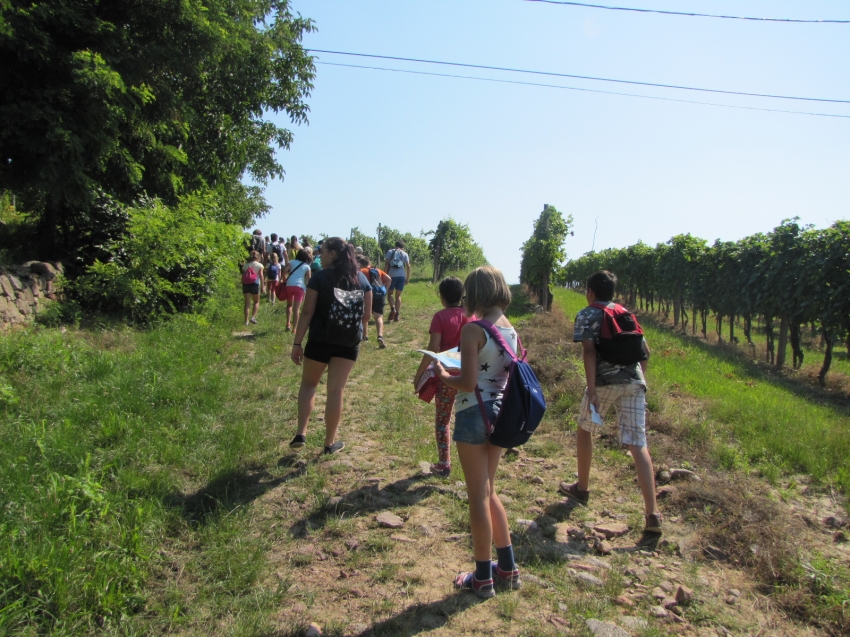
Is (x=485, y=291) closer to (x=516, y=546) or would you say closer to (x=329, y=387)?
(x=516, y=546)

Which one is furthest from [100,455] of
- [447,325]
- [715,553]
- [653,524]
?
[715,553]

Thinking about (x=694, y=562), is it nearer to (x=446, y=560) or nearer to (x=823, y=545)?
(x=823, y=545)

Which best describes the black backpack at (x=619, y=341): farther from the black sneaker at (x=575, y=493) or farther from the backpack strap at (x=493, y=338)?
the backpack strap at (x=493, y=338)

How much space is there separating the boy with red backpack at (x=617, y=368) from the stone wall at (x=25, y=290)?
260 inches

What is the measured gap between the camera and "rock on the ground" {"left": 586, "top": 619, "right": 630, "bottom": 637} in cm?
→ 262

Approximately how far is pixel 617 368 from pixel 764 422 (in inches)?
119

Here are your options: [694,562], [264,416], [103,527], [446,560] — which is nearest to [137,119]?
[264,416]

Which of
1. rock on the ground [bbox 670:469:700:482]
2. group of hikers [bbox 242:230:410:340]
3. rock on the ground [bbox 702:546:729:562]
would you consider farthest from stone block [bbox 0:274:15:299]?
rock on the ground [bbox 702:546:729:562]

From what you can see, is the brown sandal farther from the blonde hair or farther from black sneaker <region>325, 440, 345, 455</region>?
black sneaker <region>325, 440, 345, 455</region>

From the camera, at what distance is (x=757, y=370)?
10.5 metres

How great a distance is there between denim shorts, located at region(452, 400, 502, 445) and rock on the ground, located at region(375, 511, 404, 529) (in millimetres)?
1072

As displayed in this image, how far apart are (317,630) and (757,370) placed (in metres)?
10.3

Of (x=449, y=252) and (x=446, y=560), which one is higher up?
(x=449, y=252)

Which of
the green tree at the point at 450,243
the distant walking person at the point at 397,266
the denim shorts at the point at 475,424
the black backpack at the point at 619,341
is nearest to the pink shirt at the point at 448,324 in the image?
the black backpack at the point at 619,341
